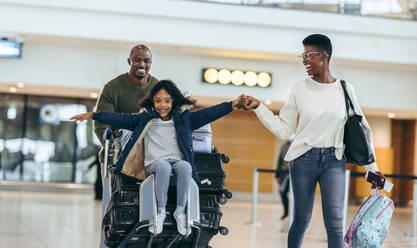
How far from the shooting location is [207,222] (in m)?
4.68

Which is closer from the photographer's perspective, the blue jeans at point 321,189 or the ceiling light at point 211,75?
the blue jeans at point 321,189

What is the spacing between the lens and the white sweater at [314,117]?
16.2ft

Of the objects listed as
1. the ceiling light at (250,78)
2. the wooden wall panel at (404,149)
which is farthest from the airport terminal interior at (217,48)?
the wooden wall panel at (404,149)

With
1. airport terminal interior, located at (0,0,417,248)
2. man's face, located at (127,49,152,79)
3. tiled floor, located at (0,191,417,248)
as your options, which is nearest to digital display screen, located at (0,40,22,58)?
airport terminal interior, located at (0,0,417,248)

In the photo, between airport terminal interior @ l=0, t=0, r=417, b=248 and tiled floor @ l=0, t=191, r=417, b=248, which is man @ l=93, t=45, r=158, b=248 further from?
airport terminal interior @ l=0, t=0, r=417, b=248

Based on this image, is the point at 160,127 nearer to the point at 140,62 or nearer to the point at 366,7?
the point at 140,62

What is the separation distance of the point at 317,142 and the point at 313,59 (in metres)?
0.59

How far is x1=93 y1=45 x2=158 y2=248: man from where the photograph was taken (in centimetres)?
553

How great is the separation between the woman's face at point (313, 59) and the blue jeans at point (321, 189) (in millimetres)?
574

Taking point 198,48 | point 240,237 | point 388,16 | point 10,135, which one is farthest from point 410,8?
point 10,135

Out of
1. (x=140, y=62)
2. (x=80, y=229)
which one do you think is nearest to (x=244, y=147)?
(x=80, y=229)

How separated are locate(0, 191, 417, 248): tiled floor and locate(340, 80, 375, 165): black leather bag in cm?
326

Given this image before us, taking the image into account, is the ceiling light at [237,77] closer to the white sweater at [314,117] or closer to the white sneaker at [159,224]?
the white sweater at [314,117]

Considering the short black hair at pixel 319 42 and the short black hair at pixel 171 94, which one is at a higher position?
the short black hair at pixel 319 42
